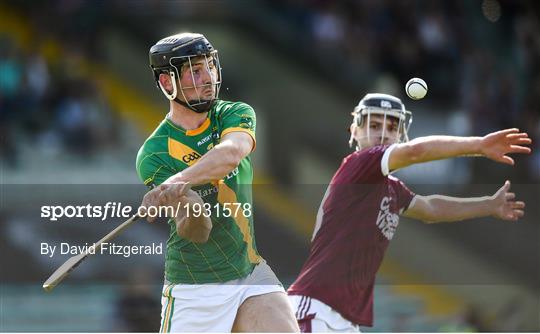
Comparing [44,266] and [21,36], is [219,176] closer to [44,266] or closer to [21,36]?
[44,266]

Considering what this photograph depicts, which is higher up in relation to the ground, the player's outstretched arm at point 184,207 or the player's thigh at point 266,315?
the player's outstretched arm at point 184,207

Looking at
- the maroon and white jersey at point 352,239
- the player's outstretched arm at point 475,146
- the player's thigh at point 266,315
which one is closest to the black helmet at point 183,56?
the maroon and white jersey at point 352,239

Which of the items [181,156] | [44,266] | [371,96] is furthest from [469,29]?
[181,156]

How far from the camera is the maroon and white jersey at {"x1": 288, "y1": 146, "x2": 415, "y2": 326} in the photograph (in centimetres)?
546

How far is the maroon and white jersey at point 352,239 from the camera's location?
215 inches

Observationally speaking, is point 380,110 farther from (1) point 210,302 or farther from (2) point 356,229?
(1) point 210,302

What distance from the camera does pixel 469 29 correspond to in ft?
47.2

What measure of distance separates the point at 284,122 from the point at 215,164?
8686 mm

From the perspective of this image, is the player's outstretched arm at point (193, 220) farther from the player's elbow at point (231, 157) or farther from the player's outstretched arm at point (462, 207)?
the player's outstretched arm at point (462, 207)

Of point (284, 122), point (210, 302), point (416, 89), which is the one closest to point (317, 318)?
point (210, 302)

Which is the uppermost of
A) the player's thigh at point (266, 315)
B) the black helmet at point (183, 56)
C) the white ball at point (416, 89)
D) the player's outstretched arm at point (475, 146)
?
the black helmet at point (183, 56)

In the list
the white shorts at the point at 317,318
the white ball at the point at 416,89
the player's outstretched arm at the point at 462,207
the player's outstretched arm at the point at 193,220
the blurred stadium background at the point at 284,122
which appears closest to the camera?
the player's outstretched arm at the point at 193,220

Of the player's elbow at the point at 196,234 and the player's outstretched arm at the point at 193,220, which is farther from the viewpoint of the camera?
the player's elbow at the point at 196,234

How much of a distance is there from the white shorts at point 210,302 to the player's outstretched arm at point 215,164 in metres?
0.54
